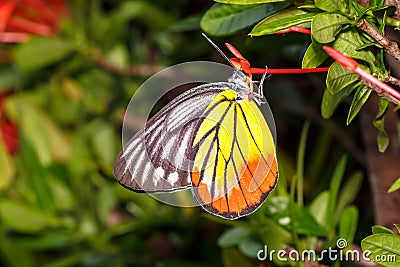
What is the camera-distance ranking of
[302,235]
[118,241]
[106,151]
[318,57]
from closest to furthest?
[318,57] → [302,235] → [118,241] → [106,151]

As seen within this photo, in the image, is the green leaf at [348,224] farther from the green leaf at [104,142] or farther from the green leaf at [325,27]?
the green leaf at [104,142]

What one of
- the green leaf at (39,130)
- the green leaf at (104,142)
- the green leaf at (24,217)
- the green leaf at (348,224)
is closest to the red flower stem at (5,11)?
the green leaf at (39,130)

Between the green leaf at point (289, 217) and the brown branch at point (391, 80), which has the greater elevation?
the brown branch at point (391, 80)

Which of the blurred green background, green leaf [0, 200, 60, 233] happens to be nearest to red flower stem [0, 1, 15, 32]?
the blurred green background

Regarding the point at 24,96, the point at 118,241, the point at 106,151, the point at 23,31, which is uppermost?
the point at 23,31

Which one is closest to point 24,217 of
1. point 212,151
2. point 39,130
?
point 39,130

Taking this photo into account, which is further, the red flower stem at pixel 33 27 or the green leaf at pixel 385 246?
the red flower stem at pixel 33 27

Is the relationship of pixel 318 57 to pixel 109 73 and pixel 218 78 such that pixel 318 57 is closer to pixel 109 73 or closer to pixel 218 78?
pixel 218 78

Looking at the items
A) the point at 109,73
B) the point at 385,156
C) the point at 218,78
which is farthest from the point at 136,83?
the point at 218,78
